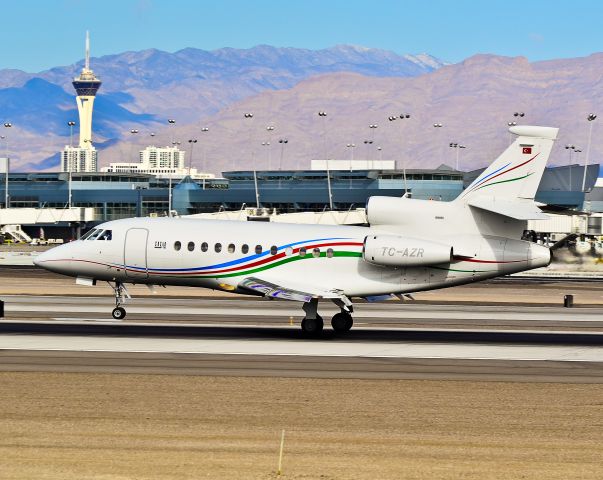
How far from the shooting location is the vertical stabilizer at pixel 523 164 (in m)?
39.0

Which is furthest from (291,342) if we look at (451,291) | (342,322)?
(451,291)

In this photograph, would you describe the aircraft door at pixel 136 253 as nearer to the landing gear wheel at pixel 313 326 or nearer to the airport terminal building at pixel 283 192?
the landing gear wheel at pixel 313 326

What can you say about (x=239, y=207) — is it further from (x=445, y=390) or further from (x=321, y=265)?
(x=445, y=390)

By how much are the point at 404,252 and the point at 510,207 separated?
3.99 metres

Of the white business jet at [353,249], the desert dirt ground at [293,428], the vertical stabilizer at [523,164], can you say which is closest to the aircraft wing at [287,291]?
the white business jet at [353,249]

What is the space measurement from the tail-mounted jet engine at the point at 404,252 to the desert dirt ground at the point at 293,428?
10.9 metres

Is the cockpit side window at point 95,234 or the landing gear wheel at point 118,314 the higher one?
the cockpit side window at point 95,234

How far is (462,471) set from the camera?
63.3ft

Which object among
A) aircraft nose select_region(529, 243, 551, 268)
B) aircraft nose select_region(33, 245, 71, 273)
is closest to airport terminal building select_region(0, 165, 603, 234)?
aircraft nose select_region(33, 245, 71, 273)

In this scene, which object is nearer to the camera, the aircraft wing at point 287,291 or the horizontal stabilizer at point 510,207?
the horizontal stabilizer at point 510,207

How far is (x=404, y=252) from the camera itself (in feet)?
130

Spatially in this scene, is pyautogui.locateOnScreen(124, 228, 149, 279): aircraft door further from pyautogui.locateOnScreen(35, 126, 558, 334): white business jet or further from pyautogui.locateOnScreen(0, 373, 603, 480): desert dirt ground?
pyautogui.locateOnScreen(0, 373, 603, 480): desert dirt ground

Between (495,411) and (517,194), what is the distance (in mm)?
15394

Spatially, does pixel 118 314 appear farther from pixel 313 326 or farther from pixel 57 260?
pixel 313 326
